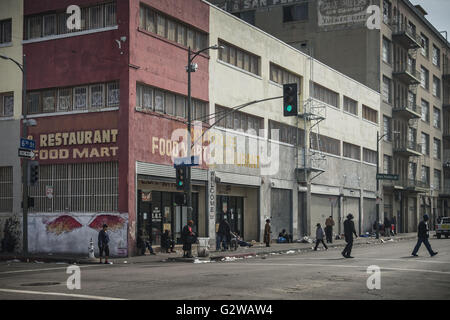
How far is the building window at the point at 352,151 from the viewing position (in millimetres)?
53656

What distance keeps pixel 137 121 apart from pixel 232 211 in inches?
446

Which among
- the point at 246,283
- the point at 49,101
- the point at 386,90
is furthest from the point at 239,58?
the point at 386,90

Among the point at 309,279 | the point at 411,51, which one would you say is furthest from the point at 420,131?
the point at 309,279

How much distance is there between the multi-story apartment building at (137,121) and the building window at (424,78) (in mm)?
38800

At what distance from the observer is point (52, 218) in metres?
30.0

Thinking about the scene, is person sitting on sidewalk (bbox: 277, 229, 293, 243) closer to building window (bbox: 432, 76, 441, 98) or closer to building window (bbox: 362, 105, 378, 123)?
building window (bbox: 362, 105, 378, 123)

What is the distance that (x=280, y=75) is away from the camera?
142 ft

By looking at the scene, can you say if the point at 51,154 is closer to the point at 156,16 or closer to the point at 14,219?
the point at 14,219

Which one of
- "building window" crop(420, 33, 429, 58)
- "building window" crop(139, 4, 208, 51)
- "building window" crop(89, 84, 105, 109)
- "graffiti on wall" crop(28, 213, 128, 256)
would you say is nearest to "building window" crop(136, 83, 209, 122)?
"building window" crop(89, 84, 105, 109)

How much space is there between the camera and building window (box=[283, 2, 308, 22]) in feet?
194

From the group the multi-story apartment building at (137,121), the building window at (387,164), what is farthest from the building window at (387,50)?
the multi-story apartment building at (137,121)

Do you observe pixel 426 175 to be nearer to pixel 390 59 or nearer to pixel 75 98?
pixel 390 59

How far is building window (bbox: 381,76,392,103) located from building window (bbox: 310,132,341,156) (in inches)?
501
